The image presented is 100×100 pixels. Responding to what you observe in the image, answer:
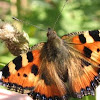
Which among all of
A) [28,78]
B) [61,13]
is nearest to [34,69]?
[28,78]

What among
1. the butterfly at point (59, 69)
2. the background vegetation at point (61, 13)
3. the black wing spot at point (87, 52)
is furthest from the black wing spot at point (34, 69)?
the background vegetation at point (61, 13)

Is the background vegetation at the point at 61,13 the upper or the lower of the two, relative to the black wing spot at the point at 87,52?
upper

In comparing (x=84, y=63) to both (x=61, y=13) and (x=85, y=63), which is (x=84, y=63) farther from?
(x=61, y=13)

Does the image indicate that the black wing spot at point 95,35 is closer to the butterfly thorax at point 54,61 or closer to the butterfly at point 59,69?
the butterfly at point 59,69

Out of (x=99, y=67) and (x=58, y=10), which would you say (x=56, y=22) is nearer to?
(x=58, y=10)

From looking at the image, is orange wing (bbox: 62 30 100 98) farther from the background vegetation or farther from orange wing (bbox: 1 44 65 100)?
the background vegetation

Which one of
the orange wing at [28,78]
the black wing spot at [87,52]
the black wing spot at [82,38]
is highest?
the black wing spot at [82,38]

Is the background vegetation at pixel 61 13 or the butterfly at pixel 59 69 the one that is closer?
the butterfly at pixel 59 69

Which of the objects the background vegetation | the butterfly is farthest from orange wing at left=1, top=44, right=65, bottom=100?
the background vegetation
